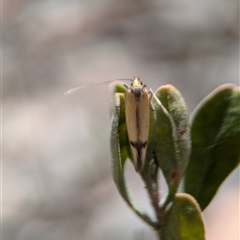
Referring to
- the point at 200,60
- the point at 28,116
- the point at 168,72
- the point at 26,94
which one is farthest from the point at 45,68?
the point at 200,60

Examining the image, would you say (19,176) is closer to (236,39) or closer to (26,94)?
(26,94)

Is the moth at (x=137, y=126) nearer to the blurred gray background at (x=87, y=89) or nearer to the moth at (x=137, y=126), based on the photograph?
the moth at (x=137, y=126)

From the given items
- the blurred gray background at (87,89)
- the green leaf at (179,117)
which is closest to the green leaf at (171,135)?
the green leaf at (179,117)

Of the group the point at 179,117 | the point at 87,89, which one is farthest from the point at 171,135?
the point at 87,89

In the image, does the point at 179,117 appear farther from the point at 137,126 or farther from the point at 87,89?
the point at 87,89

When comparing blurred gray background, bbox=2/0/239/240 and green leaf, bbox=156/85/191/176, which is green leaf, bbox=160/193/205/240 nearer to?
green leaf, bbox=156/85/191/176
